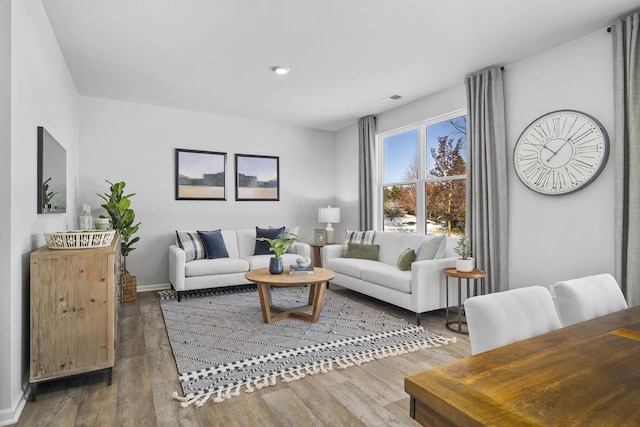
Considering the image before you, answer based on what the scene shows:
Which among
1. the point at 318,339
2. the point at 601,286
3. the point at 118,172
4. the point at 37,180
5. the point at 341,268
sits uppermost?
the point at 118,172

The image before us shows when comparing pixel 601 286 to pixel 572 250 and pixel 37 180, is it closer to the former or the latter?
pixel 572 250

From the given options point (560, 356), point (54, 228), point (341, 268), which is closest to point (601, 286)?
point (560, 356)

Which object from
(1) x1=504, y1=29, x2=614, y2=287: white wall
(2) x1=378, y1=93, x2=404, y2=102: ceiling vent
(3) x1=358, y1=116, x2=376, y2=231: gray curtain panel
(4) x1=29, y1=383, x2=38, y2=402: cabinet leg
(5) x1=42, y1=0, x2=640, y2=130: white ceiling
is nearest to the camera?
(4) x1=29, y1=383, x2=38, y2=402: cabinet leg

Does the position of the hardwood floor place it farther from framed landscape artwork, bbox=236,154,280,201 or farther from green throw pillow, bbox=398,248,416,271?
framed landscape artwork, bbox=236,154,280,201

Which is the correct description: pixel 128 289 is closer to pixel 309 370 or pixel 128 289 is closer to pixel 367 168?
pixel 309 370

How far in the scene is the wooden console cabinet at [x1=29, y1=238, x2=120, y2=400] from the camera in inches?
83.0

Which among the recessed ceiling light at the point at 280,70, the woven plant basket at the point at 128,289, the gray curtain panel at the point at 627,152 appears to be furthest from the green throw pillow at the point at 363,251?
the woven plant basket at the point at 128,289

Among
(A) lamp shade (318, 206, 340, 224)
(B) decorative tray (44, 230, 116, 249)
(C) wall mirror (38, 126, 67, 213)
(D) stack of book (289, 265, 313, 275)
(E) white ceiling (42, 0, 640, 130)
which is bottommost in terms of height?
(D) stack of book (289, 265, 313, 275)

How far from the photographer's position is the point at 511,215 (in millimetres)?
3650

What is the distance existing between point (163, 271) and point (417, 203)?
148 inches

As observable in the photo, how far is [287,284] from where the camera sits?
332 centimetres

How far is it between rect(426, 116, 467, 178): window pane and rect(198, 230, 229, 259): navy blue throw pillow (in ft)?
9.79

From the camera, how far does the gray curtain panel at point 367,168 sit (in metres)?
5.54

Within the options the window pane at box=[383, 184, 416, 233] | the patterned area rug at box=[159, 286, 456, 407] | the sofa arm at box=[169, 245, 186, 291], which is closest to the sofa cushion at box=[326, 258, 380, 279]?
the patterned area rug at box=[159, 286, 456, 407]
